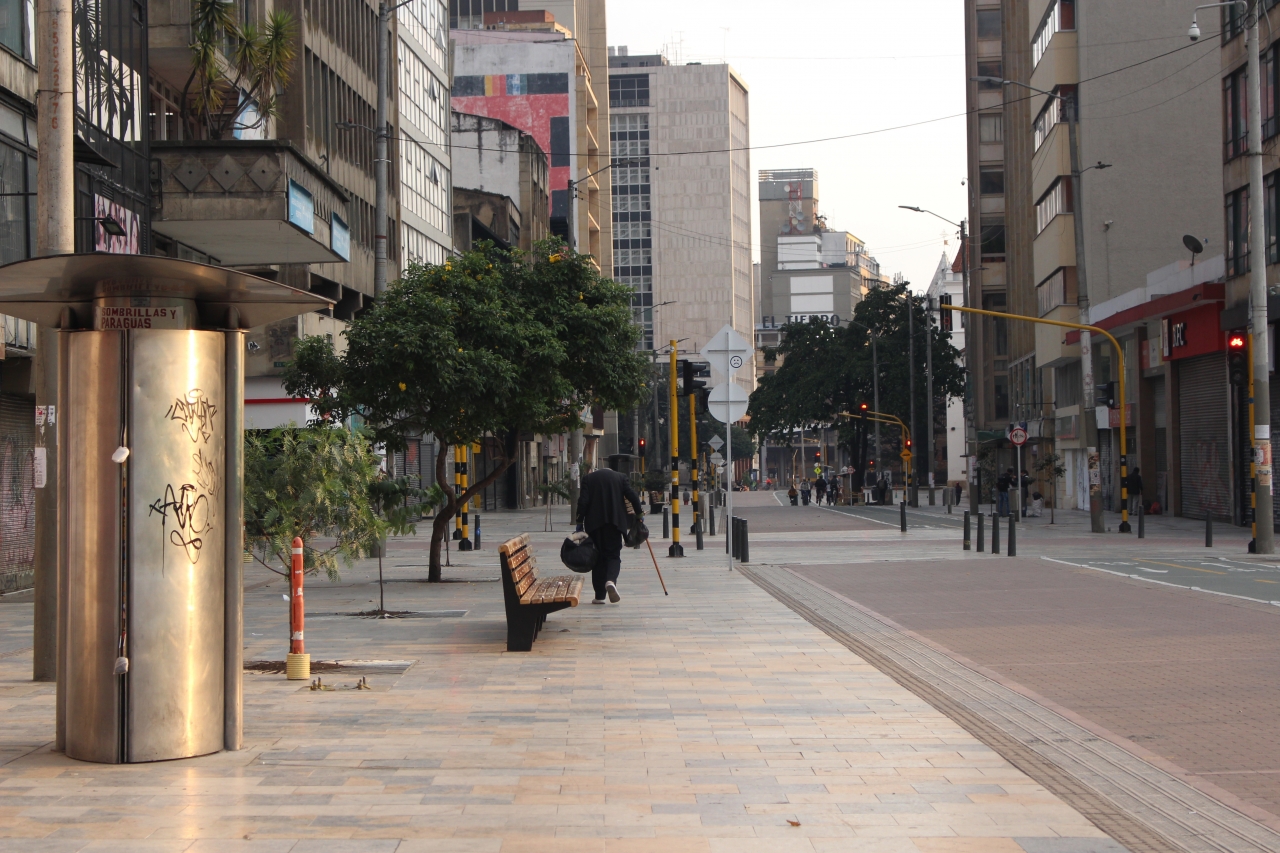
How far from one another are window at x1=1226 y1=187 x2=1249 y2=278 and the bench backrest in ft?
86.2

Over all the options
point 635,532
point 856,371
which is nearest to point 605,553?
point 635,532

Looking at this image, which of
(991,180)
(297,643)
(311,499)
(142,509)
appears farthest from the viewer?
(991,180)

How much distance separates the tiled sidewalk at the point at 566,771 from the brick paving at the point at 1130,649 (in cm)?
111

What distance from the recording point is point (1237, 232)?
35.3 meters

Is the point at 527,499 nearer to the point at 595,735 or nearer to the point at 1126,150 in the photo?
→ the point at 1126,150

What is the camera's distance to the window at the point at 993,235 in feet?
263

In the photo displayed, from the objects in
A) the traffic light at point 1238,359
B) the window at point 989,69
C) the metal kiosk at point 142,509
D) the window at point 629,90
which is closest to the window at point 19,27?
the metal kiosk at point 142,509

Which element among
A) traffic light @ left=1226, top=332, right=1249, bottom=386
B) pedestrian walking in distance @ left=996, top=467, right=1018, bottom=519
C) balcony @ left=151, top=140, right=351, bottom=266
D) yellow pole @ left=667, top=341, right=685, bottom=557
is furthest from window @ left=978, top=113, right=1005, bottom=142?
balcony @ left=151, top=140, right=351, bottom=266

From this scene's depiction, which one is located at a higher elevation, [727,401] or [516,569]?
[727,401]

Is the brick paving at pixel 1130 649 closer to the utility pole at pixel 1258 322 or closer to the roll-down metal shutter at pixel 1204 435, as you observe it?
the utility pole at pixel 1258 322

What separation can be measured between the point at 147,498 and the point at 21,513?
13.6 m

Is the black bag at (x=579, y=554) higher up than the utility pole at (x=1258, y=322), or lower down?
lower down

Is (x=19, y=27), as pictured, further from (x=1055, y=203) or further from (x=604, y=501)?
(x=1055, y=203)

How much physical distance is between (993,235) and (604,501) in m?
68.8
